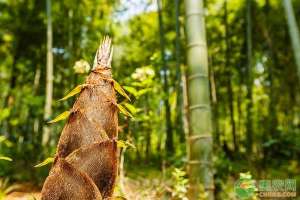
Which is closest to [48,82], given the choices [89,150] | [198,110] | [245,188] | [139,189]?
[139,189]

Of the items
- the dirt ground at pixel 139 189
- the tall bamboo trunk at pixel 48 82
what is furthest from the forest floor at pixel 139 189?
the tall bamboo trunk at pixel 48 82

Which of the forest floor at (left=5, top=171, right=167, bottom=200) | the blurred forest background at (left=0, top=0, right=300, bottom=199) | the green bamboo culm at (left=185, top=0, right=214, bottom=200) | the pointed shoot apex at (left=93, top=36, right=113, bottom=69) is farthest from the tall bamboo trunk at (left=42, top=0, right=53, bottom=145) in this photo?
the pointed shoot apex at (left=93, top=36, right=113, bottom=69)

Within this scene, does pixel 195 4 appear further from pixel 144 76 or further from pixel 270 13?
pixel 270 13

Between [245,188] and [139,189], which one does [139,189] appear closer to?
[139,189]

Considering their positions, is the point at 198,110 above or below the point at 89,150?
above

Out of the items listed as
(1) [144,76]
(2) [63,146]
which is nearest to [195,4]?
(1) [144,76]
